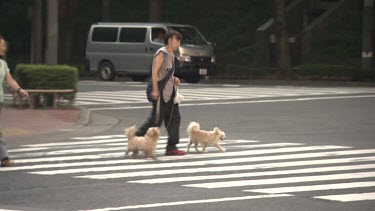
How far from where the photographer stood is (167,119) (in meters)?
14.8

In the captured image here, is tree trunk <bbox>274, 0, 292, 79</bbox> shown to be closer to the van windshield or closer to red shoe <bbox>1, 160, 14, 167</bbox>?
the van windshield

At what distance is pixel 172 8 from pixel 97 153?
38928 mm

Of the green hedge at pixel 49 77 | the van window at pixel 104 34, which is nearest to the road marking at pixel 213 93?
the green hedge at pixel 49 77

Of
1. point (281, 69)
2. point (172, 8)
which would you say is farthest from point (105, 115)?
point (172, 8)

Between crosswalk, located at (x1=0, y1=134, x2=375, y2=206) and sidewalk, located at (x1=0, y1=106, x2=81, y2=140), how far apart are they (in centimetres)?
175

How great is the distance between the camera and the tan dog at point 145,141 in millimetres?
14062

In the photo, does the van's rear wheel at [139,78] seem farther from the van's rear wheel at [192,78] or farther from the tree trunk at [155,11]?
the tree trunk at [155,11]

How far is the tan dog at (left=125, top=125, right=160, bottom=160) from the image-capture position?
14.1 m

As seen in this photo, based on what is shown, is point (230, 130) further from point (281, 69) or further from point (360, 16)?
point (360, 16)

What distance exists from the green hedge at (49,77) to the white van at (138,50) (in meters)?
13.3

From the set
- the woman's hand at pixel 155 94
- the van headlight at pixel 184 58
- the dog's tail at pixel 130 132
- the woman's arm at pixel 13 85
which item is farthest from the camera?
the van headlight at pixel 184 58

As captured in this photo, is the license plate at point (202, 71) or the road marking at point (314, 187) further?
the license plate at point (202, 71)

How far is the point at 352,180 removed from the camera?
12.1m

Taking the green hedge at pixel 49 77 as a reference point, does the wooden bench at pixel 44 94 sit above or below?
below
